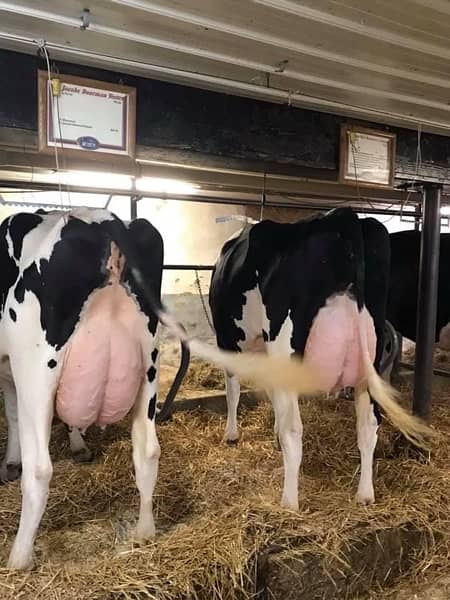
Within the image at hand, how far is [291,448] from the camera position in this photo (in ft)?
8.80

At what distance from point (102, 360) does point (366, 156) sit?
191cm

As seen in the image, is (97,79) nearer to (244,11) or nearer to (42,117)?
(42,117)

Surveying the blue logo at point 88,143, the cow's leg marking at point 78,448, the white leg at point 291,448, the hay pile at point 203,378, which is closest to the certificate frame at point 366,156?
the white leg at point 291,448

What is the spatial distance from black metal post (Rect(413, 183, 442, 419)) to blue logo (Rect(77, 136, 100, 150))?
203 cm

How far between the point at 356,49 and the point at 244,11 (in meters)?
0.57

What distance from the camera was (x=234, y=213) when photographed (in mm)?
5922

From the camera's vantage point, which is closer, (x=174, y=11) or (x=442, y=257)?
(x=174, y=11)

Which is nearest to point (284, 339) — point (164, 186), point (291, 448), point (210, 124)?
point (291, 448)

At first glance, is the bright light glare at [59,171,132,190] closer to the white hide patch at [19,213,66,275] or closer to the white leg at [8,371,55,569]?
the white hide patch at [19,213,66,275]

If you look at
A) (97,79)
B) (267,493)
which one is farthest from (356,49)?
(267,493)

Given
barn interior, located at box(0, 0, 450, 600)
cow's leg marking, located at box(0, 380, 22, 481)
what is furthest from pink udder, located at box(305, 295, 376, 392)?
cow's leg marking, located at box(0, 380, 22, 481)

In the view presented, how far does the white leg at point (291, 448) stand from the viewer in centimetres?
265

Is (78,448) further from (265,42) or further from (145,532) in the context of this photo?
(265,42)

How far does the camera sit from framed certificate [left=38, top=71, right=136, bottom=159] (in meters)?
2.28
